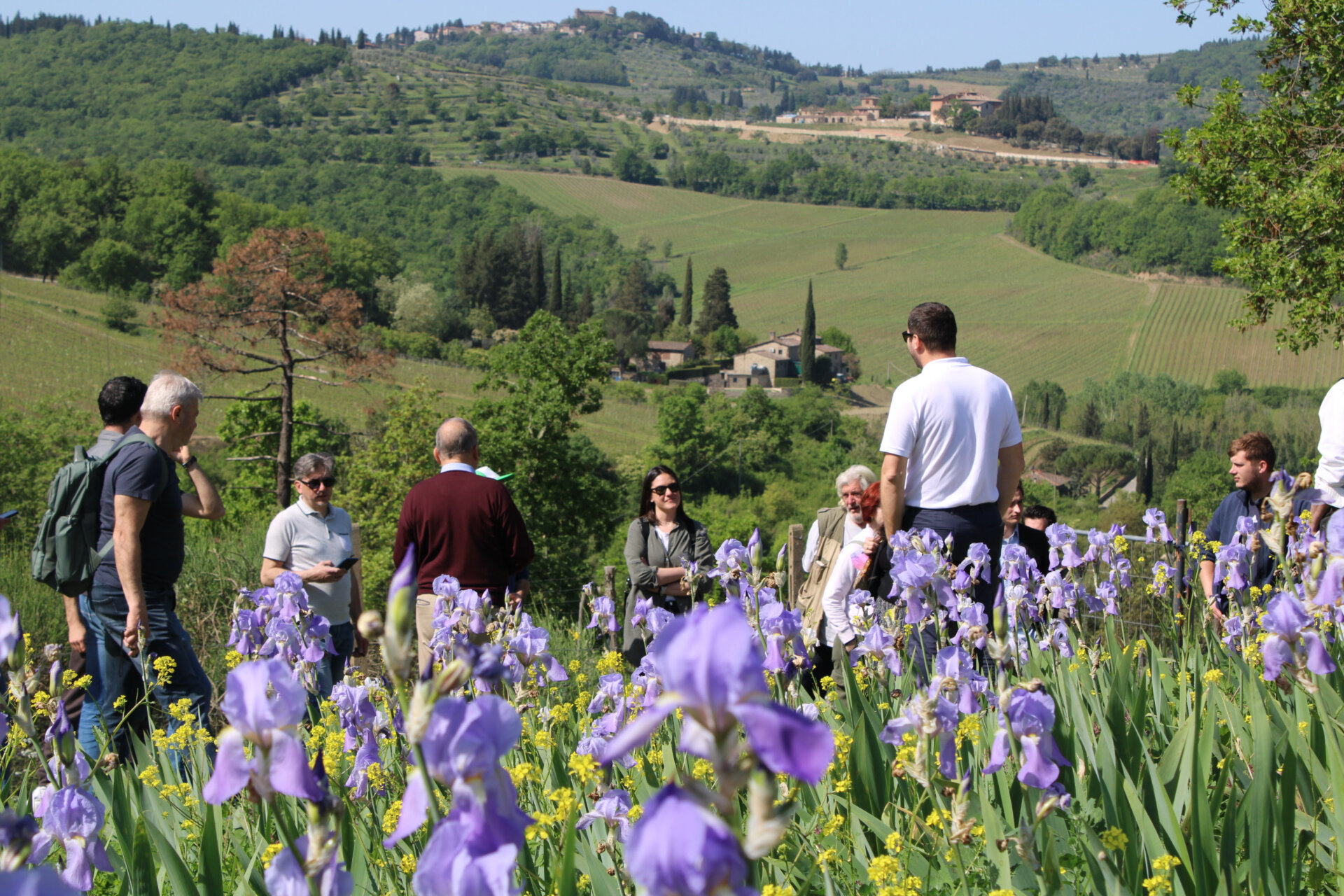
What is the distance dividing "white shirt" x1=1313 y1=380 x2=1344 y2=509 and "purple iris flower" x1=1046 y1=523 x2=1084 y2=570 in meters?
1.00

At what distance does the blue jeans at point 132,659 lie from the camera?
3.55 metres

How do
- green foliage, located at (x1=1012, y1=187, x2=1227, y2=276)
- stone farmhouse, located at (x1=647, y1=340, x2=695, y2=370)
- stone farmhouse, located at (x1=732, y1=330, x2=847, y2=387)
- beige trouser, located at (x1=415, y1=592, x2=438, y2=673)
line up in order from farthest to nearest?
stone farmhouse, located at (x1=647, y1=340, x2=695, y2=370) → green foliage, located at (x1=1012, y1=187, x2=1227, y2=276) → stone farmhouse, located at (x1=732, y1=330, x2=847, y2=387) → beige trouser, located at (x1=415, y1=592, x2=438, y2=673)

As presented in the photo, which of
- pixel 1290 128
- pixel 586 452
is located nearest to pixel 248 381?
pixel 586 452

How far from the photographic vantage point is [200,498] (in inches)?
160

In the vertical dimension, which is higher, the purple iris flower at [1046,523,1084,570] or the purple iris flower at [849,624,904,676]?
the purple iris flower at [849,624,904,676]

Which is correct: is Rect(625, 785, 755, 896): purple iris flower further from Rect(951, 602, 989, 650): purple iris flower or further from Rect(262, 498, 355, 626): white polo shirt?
Rect(262, 498, 355, 626): white polo shirt

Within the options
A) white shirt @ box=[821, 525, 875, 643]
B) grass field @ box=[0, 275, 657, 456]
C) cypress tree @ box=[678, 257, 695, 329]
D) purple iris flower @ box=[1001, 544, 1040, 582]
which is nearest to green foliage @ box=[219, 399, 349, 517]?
grass field @ box=[0, 275, 657, 456]

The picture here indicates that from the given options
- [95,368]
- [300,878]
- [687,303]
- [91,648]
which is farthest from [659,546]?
[687,303]

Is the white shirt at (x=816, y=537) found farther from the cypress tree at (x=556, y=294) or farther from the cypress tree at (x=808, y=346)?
the cypress tree at (x=556, y=294)

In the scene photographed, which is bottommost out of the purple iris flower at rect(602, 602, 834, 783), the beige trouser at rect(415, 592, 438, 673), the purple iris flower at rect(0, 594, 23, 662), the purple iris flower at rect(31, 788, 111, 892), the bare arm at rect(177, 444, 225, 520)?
the beige trouser at rect(415, 592, 438, 673)

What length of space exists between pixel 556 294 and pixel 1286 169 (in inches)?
3536

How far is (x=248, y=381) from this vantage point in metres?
41.8

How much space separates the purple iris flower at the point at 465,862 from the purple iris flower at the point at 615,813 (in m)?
0.96

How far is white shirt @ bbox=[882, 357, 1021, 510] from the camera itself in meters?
3.54
